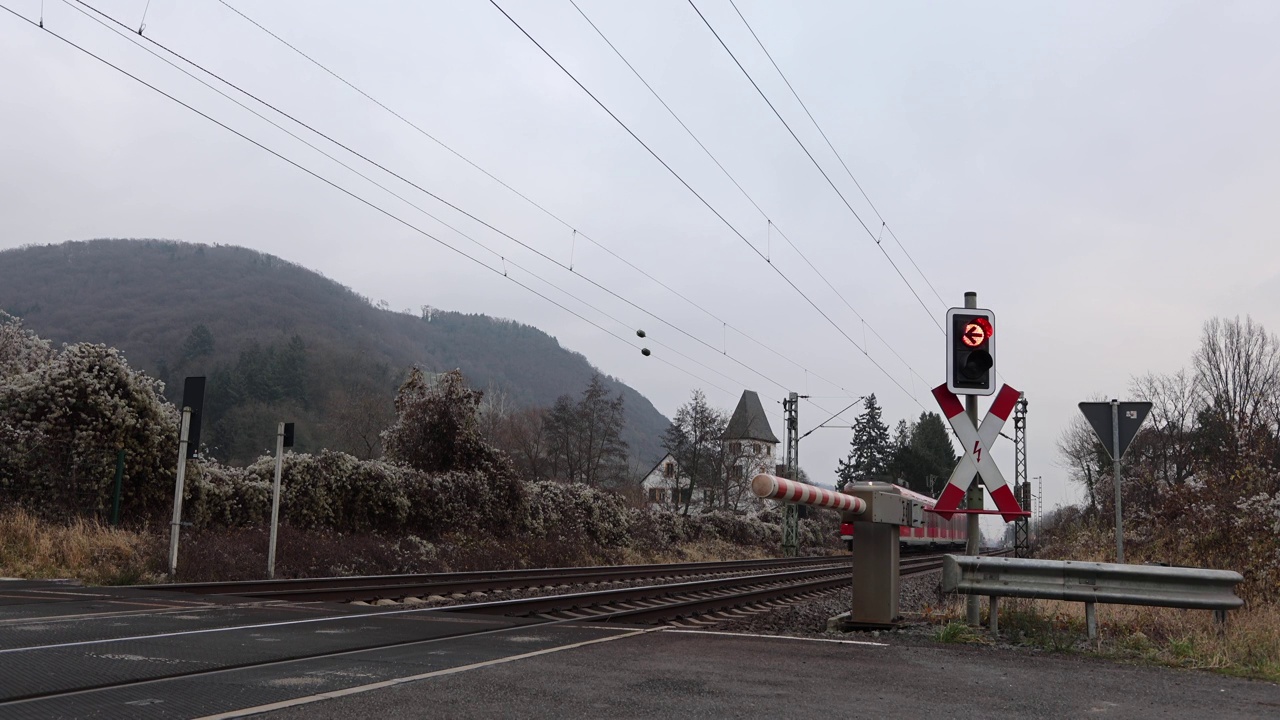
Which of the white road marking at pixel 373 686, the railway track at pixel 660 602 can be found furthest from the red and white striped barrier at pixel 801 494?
the railway track at pixel 660 602

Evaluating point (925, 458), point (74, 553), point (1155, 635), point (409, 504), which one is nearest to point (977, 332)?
point (1155, 635)

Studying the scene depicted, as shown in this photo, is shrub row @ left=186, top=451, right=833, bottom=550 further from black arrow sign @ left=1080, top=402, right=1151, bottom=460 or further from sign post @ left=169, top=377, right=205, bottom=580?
black arrow sign @ left=1080, top=402, right=1151, bottom=460

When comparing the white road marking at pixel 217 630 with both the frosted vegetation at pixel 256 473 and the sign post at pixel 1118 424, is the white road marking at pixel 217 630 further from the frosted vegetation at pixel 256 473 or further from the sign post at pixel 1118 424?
the frosted vegetation at pixel 256 473

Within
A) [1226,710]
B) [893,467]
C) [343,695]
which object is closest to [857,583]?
[1226,710]

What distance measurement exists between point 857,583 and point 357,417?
216 feet

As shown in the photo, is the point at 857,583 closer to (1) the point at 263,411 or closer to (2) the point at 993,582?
(2) the point at 993,582

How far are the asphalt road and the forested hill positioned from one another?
39205 millimetres

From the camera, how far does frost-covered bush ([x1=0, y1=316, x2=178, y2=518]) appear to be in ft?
61.4

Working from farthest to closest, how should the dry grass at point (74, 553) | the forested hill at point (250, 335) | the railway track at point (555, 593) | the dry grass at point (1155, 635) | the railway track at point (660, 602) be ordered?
the forested hill at point (250, 335)
the dry grass at point (74, 553)
the railway track at point (555, 593)
the railway track at point (660, 602)
the dry grass at point (1155, 635)

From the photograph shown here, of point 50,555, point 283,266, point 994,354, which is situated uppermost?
point 283,266

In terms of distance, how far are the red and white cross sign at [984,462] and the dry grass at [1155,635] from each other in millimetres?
1116

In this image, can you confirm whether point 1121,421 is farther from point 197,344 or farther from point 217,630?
point 197,344

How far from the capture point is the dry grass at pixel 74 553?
15219mm

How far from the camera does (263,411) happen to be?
77.2m
